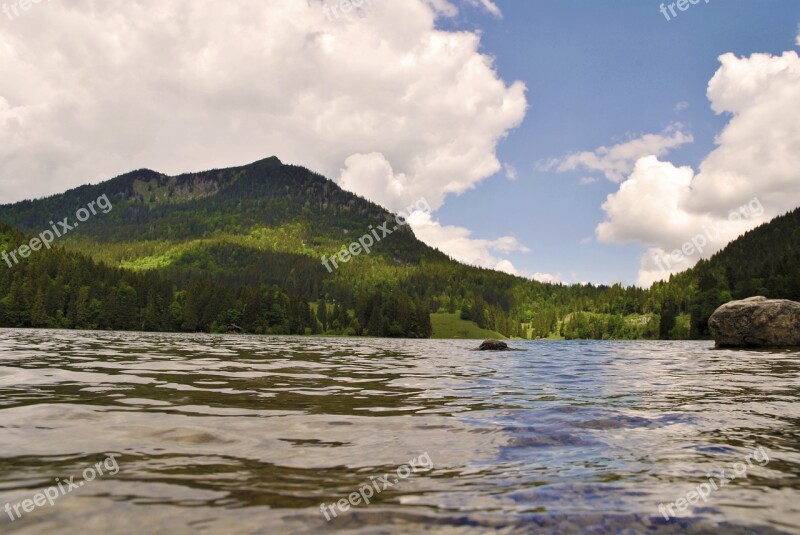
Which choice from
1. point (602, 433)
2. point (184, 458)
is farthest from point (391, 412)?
point (184, 458)

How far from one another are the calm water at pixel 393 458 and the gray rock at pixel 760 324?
52.9 m

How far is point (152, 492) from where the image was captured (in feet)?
19.1

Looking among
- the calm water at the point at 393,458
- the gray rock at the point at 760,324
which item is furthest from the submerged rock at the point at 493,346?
the calm water at the point at 393,458

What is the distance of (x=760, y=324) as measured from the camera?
58.5 metres

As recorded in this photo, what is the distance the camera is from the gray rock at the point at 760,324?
5728cm

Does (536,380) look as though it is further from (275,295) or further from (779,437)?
(275,295)

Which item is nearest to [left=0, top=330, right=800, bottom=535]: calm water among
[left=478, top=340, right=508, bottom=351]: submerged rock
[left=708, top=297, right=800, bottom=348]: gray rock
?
[left=478, top=340, right=508, bottom=351]: submerged rock

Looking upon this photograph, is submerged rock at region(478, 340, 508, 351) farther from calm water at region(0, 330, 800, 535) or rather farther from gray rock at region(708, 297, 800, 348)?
calm water at region(0, 330, 800, 535)

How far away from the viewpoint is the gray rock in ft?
188

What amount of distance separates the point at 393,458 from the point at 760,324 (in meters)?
66.7

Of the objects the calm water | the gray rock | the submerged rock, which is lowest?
the submerged rock

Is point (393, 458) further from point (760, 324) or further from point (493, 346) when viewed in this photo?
point (760, 324)

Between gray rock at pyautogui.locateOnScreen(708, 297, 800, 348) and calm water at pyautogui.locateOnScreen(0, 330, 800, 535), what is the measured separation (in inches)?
2081

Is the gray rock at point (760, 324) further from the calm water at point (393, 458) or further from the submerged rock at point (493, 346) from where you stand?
the calm water at point (393, 458)
